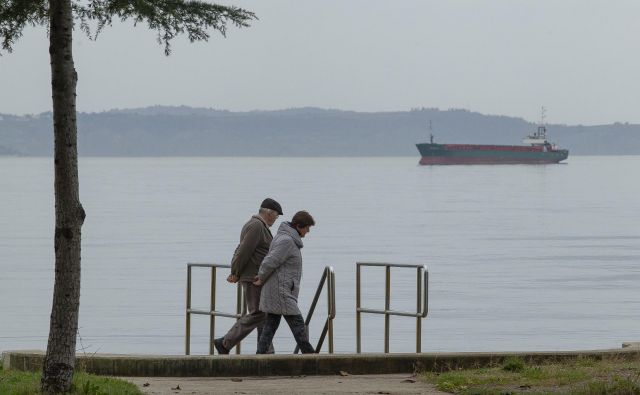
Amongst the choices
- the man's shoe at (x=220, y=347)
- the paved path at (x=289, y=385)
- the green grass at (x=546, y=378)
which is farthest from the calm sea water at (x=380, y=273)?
the green grass at (x=546, y=378)

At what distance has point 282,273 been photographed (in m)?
11.6

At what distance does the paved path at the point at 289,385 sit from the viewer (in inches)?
376

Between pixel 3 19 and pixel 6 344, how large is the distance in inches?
486

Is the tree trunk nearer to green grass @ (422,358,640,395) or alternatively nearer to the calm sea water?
green grass @ (422,358,640,395)

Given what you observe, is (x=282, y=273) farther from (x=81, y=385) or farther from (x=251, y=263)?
(x=81, y=385)

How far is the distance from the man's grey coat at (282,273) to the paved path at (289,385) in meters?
1.15

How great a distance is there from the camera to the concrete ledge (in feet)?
35.1

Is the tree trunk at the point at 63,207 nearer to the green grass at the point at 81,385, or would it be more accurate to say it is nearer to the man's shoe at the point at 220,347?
the green grass at the point at 81,385

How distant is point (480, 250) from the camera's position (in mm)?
45094

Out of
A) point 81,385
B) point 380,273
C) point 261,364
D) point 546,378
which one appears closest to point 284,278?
point 261,364

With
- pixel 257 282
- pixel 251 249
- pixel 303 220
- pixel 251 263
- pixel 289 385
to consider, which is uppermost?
pixel 303 220

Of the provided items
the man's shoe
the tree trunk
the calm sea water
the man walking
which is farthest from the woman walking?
the calm sea water

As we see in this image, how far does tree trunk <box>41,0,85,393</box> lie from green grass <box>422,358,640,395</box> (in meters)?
2.70

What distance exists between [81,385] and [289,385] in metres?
1.64
